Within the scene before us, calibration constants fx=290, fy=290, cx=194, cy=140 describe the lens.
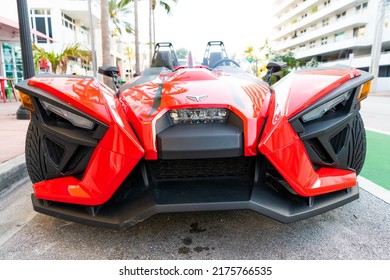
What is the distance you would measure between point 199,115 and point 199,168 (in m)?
0.30

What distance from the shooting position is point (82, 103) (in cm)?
150

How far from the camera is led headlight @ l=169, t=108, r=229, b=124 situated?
63.5 inches

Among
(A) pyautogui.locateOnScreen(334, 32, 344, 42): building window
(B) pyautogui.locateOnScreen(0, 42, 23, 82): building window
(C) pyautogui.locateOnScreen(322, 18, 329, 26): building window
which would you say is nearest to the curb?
(B) pyautogui.locateOnScreen(0, 42, 23, 82): building window

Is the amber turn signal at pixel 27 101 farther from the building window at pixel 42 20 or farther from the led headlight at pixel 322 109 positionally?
the building window at pixel 42 20

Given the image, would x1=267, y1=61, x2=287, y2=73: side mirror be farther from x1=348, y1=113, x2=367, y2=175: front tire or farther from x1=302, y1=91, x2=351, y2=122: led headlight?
x1=302, y1=91, x2=351, y2=122: led headlight

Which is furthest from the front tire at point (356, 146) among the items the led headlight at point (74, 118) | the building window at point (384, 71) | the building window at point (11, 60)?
the building window at point (384, 71)

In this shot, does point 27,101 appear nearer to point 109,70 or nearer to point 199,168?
point 199,168

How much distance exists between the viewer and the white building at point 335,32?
30109 mm

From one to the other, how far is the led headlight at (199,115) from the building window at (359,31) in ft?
122

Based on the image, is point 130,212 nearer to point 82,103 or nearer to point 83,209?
point 83,209

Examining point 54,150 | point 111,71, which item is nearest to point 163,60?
point 111,71

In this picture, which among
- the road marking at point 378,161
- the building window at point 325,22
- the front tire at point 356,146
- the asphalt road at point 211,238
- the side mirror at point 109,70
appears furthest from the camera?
the building window at point 325,22

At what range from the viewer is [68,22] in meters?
23.9

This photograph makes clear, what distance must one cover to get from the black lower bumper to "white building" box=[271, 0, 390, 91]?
81.4 feet
